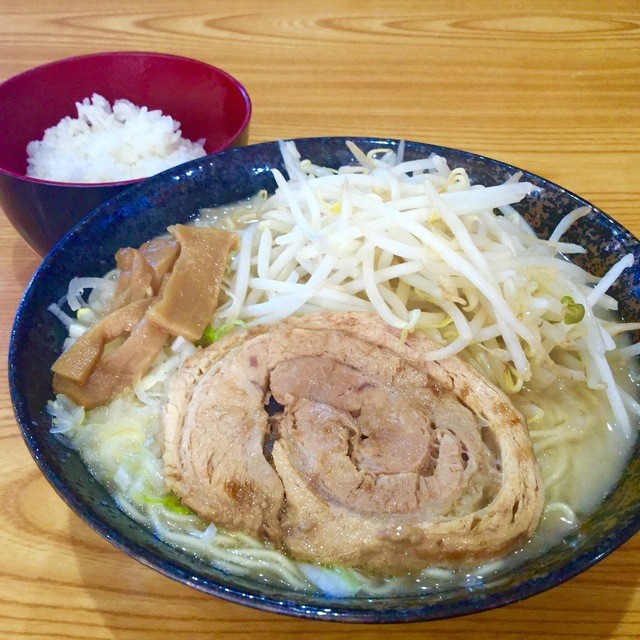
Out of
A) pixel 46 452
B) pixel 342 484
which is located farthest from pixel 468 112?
pixel 46 452

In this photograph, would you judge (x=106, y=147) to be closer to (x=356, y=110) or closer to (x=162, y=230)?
(x=162, y=230)

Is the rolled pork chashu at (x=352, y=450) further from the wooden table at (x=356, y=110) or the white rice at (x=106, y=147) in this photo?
→ the white rice at (x=106, y=147)

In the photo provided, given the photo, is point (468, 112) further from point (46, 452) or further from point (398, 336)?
point (46, 452)

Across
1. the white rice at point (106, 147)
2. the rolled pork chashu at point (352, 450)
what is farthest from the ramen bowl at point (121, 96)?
the rolled pork chashu at point (352, 450)

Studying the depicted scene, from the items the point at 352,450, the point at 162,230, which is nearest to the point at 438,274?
the point at 352,450

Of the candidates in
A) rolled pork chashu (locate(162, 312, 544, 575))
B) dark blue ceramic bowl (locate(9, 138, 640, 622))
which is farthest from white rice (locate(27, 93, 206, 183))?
rolled pork chashu (locate(162, 312, 544, 575))

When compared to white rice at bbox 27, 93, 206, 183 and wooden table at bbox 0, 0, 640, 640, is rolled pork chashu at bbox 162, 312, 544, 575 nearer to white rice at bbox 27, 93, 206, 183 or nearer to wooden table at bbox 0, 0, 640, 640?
wooden table at bbox 0, 0, 640, 640
